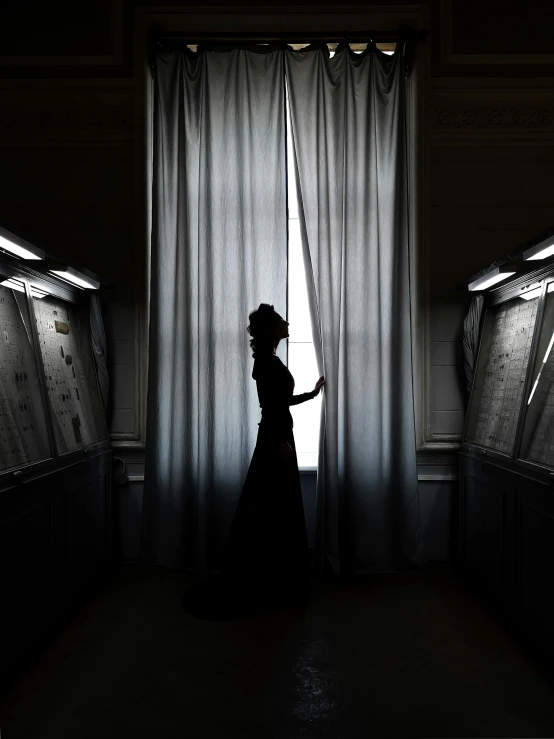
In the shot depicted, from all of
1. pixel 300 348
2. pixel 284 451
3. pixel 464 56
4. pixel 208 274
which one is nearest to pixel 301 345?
pixel 300 348

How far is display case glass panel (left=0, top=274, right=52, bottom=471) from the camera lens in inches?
81.4

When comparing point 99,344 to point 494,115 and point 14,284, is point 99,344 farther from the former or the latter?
point 494,115

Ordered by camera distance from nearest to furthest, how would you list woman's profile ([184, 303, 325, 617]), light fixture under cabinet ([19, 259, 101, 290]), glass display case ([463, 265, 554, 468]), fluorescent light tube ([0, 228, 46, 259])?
fluorescent light tube ([0, 228, 46, 259]) → glass display case ([463, 265, 554, 468]) → light fixture under cabinet ([19, 259, 101, 290]) → woman's profile ([184, 303, 325, 617])

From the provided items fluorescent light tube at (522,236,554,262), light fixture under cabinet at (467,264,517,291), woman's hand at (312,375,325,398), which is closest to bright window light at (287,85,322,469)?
woman's hand at (312,375,325,398)

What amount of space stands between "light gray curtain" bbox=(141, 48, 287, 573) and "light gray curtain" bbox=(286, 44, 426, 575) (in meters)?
0.20

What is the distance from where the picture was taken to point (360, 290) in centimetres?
320

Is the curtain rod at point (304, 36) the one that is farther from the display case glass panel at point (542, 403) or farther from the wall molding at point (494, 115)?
the display case glass panel at point (542, 403)

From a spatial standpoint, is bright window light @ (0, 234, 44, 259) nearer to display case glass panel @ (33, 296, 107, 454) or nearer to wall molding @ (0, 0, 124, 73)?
display case glass panel @ (33, 296, 107, 454)

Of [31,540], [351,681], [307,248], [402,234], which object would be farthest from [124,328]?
[351,681]

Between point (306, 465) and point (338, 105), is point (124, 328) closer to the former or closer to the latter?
point (306, 465)

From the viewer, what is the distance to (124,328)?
336 centimetres

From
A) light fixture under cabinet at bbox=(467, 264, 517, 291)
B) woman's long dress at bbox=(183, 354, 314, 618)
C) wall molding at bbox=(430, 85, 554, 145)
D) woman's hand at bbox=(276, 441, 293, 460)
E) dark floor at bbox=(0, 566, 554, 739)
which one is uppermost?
wall molding at bbox=(430, 85, 554, 145)

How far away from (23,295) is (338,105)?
2171 millimetres

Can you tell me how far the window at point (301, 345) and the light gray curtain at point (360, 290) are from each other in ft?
0.80
